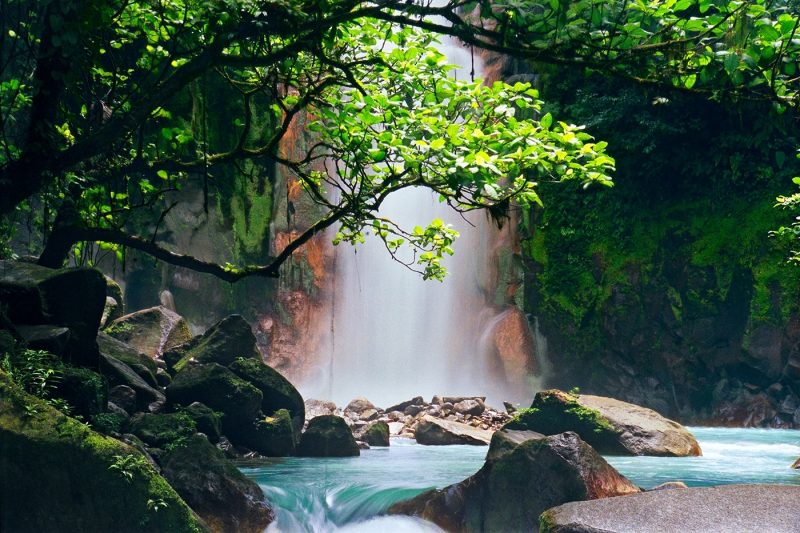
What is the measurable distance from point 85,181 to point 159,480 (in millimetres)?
2943

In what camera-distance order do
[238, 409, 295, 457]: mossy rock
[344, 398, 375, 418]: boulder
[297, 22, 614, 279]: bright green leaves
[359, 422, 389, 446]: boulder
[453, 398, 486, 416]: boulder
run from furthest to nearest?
→ [344, 398, 375, 418]: boulder < [453, 398, 486, 416]: boulder < [359, 422, 389, 446]: boulder < [238, 409, 295, 457]: mossy rock < [297, 22, 614, 279]: bright green leaves

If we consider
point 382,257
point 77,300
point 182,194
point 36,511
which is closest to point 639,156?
point 382,257

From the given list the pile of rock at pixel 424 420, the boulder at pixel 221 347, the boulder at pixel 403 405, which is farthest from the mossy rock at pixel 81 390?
the boulder at pixel 403 405

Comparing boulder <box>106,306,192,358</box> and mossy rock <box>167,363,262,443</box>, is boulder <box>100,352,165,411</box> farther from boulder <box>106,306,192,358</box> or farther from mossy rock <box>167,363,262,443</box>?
boulder <box>106,306,192,358</box>

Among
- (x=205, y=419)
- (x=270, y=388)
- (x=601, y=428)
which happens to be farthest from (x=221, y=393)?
(x=601, y=428)

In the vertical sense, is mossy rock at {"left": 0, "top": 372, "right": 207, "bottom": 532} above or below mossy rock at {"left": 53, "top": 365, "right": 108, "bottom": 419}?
below

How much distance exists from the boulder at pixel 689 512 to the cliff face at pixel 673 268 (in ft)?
37.4

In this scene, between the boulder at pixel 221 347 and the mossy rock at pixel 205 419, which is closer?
the mossy rock at pixel 205 419

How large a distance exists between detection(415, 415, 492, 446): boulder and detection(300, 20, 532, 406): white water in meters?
6.94

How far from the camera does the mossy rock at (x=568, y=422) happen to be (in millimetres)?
10875

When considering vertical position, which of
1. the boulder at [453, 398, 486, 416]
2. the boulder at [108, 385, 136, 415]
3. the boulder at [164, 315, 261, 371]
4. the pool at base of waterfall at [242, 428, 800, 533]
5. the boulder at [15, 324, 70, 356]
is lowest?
the pool at base of waterfall at [242, 428, 800, 533]

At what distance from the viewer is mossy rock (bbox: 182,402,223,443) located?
8695mm

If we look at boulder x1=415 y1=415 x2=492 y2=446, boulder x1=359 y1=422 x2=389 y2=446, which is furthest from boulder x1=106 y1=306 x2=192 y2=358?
boulder x1=415 y1=415 x2=492 y2=446

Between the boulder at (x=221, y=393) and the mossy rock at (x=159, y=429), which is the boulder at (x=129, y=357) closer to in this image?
the boulder at (x=221, y=393)
